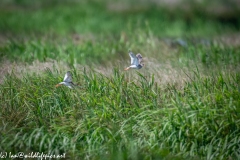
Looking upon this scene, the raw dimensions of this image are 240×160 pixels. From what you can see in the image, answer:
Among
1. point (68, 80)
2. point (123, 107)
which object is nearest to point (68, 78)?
point (68, 80)

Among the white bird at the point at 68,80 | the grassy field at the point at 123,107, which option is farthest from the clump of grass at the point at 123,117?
the white bird at the point at 68,80

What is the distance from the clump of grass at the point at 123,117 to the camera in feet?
16.6

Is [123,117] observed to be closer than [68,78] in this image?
Yes

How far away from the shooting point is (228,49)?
8508mm

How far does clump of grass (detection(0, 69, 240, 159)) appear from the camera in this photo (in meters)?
5.07

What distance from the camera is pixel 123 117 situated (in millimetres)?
5629

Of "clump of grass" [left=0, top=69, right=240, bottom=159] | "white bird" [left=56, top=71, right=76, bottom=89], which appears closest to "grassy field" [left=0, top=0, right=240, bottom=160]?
"clump of grass" [left=0, top=69, right=240, bottom=159]

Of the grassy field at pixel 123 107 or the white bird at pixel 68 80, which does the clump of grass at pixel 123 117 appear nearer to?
the grassy field at pixel 123 107

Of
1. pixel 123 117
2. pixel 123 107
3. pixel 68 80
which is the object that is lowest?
pixel 123 117

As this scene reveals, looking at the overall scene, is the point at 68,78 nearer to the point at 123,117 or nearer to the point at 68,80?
the point at 68,80

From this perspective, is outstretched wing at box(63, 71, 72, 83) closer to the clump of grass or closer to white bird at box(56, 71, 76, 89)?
white bird at box(56, 71, 76, 89)

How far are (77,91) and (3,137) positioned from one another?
123 centimetres

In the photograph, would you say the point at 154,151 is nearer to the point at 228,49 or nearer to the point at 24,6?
the point at 228,49

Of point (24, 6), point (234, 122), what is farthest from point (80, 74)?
point (24, 6)
